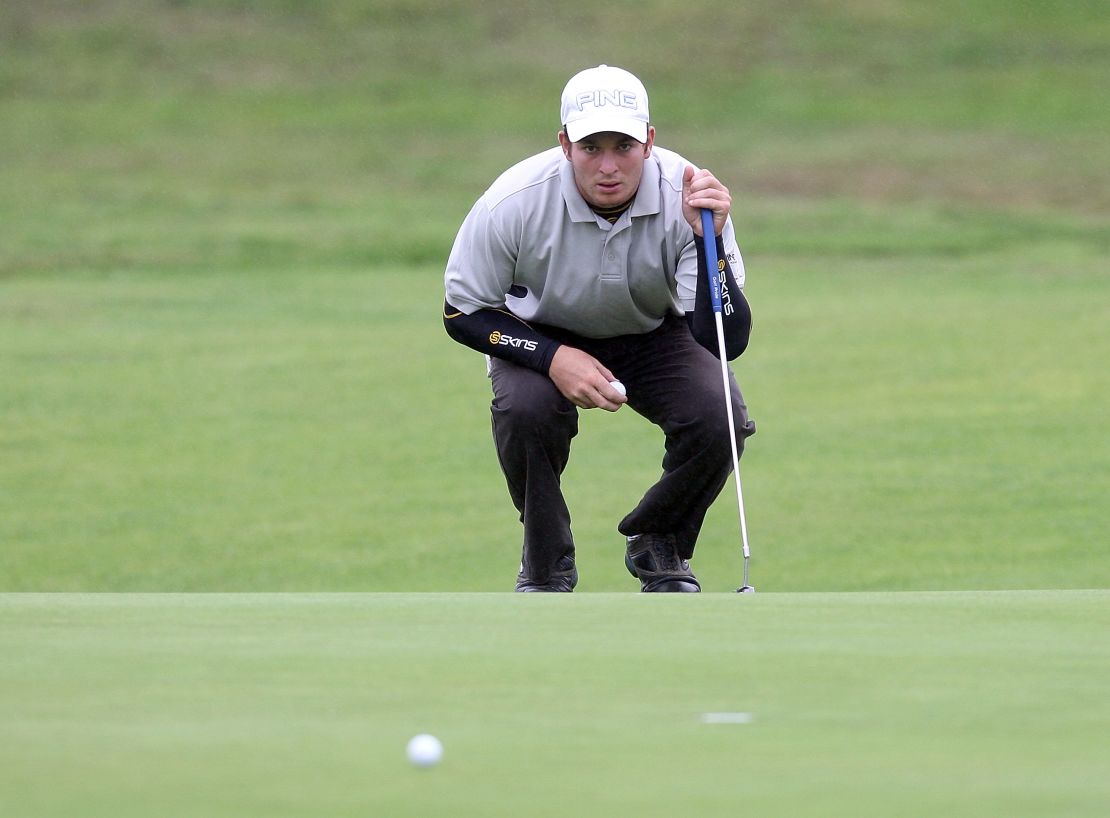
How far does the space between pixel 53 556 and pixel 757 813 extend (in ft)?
19.4

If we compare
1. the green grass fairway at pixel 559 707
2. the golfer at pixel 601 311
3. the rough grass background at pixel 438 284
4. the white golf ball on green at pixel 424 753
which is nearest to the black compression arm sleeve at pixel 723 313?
the golfer at pixel 601 311

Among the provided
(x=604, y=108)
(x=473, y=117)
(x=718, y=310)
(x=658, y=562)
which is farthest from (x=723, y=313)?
(x=473, y=117)

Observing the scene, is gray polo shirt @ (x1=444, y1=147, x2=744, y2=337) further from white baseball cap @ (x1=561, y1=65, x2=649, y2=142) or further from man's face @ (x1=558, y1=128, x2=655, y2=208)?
white baseball cap @ (x1=561, y1=65, x2=649, y2=142)

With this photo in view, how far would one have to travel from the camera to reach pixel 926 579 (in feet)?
23.7

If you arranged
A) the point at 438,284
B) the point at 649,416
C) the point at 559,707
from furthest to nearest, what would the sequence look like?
the point at 438,284 < the point at 649,416 < the point at 559,707

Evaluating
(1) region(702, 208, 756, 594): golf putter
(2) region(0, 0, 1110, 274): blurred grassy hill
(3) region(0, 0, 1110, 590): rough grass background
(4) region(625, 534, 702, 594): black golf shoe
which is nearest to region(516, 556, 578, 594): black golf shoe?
Answer: (4) region(625, 534, 702, 594): black golf shoe

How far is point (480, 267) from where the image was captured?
17.0 ft

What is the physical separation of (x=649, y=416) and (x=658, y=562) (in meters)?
0.40

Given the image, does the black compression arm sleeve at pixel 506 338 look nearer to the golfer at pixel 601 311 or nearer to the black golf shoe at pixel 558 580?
the golfer at pixel 601 311

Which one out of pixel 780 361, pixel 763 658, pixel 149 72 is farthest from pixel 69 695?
pixel 149 72

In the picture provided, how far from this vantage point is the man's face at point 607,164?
4.98 meters

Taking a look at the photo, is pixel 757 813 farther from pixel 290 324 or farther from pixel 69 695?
pixel 290 324

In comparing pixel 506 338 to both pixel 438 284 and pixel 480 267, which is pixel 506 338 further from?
pixel 438 284

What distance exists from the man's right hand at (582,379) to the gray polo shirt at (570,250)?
0.19 m
